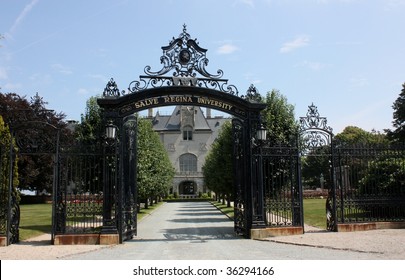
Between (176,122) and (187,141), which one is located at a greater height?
(176,122)

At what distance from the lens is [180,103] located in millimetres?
13703

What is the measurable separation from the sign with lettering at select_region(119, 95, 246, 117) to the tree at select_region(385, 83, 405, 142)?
2458 cm

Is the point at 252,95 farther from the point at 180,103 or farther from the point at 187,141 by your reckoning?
the point at 187,141

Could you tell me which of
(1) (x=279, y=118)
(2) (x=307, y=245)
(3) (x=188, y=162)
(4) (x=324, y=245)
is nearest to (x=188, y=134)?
(3) (x=188, y=162)

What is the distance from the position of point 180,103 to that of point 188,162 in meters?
65.3

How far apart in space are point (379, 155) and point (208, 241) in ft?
A: 23.2

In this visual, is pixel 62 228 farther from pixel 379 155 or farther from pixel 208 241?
pixel 379 155

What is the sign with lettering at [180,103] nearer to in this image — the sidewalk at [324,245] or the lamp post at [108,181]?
the lamp post at [108,181]

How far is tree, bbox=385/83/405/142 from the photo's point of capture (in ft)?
111

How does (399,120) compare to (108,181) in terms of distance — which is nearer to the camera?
(108,181)

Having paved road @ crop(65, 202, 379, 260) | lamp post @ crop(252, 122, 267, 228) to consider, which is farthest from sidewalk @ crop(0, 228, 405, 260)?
lamp post @ crop(252, 122, 267, 228)

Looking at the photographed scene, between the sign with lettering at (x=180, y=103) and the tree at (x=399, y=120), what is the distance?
2458 centimetres

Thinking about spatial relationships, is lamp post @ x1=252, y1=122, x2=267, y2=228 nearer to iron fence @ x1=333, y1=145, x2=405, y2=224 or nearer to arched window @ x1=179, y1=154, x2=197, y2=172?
→ iron fence @ x1=333, y1=145, x2=405, y2=224

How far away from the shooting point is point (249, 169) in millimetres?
13742
